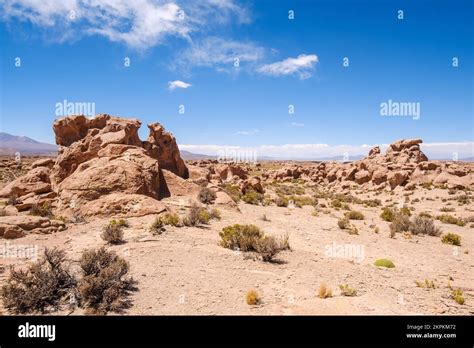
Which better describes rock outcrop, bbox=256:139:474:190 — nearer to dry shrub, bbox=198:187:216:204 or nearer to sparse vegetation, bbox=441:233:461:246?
sparse vegetation, bbox=441:233:461:246

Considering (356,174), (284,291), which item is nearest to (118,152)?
(284,291)

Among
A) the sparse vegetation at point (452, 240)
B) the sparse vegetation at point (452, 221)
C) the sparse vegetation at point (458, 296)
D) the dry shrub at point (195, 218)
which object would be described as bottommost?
the sparse vegetation at point (452, 221)

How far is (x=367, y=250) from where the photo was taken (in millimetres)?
11422

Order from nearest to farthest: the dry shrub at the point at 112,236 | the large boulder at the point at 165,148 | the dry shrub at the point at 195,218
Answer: the dry shrub at the point at 112,236 < the dry shrub at the point at 195,218 < the large boulder at the point at 165,148

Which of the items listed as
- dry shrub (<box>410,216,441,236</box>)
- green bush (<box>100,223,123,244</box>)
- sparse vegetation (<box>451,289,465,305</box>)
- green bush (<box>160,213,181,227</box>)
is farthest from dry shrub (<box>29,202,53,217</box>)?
dry shrub (<box>410,216,441,236</box>)

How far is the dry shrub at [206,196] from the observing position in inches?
701

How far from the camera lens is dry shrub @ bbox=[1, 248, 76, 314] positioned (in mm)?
5656

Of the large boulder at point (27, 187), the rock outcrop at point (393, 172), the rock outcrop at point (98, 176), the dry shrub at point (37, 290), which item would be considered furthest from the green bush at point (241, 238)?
the rock outcrop at point (393, 172)

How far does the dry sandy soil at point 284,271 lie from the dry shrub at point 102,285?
26cm

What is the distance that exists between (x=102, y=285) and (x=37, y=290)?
1.20 meters

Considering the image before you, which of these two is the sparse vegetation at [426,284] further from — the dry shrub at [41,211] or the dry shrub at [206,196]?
the dry shrub at [41,211]

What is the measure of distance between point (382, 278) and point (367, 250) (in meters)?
3.29

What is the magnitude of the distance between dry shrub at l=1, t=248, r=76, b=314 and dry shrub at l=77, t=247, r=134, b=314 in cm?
43
